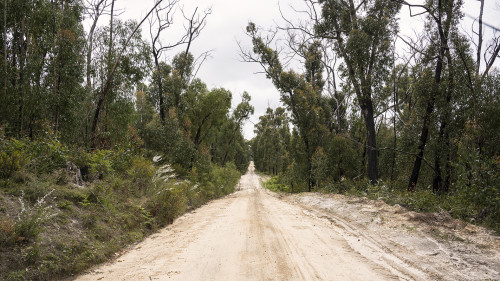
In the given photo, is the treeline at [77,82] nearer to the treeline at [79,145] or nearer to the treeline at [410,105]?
the treeline at [79,145]

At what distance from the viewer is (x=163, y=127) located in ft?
56.7

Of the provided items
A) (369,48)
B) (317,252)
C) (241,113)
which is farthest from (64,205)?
(241,113)

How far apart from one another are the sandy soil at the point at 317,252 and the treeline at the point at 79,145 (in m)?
0.86

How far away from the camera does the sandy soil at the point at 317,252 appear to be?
4211mm

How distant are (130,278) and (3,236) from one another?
191 cm

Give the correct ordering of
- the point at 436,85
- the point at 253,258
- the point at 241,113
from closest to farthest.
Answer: the point at 253,258
the point at 436,85
the point at 241,113

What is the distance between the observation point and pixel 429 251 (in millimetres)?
5312

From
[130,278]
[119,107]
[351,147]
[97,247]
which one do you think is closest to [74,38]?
[119,107]

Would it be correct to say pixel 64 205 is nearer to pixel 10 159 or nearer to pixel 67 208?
pixel 67 208

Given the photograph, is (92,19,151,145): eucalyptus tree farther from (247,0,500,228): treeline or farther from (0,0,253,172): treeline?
(247,0,500,228): treeline

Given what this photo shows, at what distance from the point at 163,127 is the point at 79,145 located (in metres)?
6.60

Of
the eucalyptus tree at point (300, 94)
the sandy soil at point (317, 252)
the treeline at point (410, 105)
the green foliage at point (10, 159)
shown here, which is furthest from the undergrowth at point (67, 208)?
the eucalyptus tree at point (300, 94)

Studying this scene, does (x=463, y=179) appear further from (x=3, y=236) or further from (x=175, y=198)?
(x=3, y=236)

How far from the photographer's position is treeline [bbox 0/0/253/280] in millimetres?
4648
